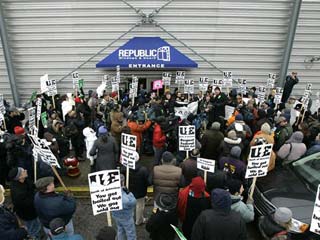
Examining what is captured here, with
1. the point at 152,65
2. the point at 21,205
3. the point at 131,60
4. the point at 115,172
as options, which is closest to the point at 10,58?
the point at 131,60

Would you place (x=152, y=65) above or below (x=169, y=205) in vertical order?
above

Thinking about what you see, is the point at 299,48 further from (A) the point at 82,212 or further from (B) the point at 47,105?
(A) the point at 82,212

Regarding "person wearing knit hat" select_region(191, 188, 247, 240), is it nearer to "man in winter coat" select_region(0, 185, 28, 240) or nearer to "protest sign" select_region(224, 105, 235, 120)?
"man in winter coat" select_region(0, 185, 28, 240)

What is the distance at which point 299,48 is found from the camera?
45.3 feet

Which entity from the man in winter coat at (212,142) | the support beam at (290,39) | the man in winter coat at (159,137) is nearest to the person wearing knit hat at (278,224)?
the man in winter coat at (212,142)

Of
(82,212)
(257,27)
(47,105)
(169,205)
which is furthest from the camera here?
(257,27)

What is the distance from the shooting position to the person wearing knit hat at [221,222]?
163 inches

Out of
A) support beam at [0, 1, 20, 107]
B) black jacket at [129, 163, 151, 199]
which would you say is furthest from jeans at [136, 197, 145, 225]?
support beam at [0, 1, 20, 107]

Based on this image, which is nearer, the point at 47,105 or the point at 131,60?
the point at 47,105

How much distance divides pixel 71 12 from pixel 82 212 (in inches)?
347

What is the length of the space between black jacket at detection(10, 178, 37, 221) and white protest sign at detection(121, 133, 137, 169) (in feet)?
5.37

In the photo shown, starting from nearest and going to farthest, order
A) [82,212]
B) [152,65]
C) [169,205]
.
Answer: [169,205] < [82,212] < [152,65]

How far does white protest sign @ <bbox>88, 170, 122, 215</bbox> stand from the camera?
4812 mm

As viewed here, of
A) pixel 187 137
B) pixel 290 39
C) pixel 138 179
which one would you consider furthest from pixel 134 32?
pixel 138 179
